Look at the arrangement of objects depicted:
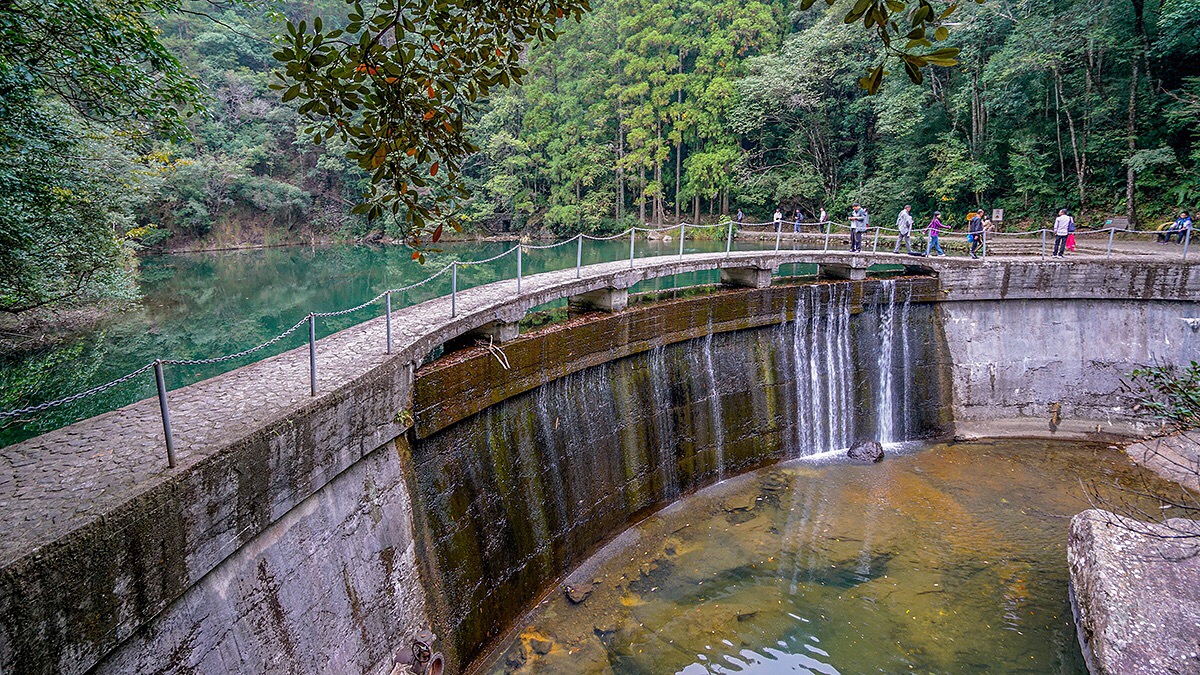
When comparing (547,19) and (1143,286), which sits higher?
(547,19)

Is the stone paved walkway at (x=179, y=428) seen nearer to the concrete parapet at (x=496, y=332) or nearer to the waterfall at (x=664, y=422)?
the concrete parapet at (x=496, y=332)

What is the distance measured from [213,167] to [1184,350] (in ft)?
153

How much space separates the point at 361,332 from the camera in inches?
322

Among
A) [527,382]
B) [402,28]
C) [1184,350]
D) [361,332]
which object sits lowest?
[1184,350]

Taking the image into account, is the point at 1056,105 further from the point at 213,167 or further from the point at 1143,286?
the point at 213,167

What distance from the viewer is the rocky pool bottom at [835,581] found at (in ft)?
25.5

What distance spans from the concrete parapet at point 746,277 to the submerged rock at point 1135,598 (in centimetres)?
709

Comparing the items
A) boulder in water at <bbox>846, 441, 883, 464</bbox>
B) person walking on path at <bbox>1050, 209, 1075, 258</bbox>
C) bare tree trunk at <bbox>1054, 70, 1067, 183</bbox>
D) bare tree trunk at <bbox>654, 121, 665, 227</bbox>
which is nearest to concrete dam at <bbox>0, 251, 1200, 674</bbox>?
boulder in water at <bbox>846, 441, 883, 464</bbox>

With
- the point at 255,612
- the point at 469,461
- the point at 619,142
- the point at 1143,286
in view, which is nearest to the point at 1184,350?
A: the point at 1143,286

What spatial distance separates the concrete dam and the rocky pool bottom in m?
0.77

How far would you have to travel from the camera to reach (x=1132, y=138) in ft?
65.6

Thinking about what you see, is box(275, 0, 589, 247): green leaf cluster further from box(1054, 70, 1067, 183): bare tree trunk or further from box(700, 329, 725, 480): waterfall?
box(1054, 70, 1067, 183): bare tree trunk

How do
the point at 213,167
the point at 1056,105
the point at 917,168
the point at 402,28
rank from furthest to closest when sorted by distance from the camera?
the point at 213,167 → the point at 917,168 → the point at 1056,105 → the point at 402,28

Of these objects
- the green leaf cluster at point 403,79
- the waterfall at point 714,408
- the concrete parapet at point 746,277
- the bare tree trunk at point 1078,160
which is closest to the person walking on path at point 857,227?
the concrete parapet at point 746,277
